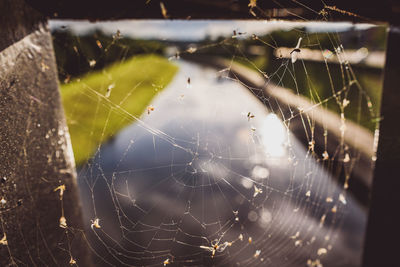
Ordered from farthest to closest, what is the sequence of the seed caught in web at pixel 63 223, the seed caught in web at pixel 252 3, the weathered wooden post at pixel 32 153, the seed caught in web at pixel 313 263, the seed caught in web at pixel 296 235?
the seed caught in web at pixel 296 235
the seed caught in web at pixel 313 263
the seed caught in web at pixel 63 223
the weathered wooden post at pixel 32 153
the seed caught in web at pixel 252 3

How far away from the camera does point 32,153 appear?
1371 mm

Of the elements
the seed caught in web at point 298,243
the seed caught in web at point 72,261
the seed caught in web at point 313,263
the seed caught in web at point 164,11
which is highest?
the seed caught in web at point 164,11

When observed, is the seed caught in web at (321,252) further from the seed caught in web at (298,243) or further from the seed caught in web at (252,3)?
the seed caught in web at (252,3)

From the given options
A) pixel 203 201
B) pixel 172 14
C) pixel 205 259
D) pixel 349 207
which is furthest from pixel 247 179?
pixel 172 14

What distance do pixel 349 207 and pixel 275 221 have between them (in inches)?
64.9

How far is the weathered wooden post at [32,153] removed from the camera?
1187 mm

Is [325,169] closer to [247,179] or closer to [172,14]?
[247,179]

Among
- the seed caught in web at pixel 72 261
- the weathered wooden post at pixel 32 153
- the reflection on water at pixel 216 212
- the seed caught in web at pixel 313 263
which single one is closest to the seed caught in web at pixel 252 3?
the reflection on water at pixel 216 212

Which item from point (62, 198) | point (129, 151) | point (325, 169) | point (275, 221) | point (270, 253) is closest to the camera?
point (62, 198)

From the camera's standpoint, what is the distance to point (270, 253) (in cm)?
313

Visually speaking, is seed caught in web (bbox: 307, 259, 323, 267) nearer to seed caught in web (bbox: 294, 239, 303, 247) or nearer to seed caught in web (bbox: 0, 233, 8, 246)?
seed caught in web (bbox: 294, 239, 303, 247)

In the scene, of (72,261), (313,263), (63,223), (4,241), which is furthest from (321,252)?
(4,241)

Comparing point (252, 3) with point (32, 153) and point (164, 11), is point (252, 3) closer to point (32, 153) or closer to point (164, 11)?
point (164, 11)

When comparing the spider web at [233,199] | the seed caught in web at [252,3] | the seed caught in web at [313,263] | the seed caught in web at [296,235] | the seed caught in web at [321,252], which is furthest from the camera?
the seed caught in web at [296,235]
